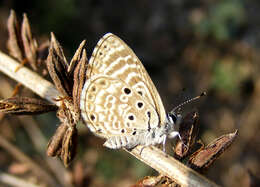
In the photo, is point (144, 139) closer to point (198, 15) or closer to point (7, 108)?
point (7, 108)

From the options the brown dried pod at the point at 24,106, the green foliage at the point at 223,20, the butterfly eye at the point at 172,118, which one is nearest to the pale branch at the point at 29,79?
the brown dried pod at the point at 24,106

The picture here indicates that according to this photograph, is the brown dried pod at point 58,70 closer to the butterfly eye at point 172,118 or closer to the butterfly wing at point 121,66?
the butterfly wing at point 121,66

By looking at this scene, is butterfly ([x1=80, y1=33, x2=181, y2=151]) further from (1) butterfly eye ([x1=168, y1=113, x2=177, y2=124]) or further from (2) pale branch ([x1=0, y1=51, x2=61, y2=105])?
(2) pale branch ([x1=0, y1=51, x2=61, y2=105])

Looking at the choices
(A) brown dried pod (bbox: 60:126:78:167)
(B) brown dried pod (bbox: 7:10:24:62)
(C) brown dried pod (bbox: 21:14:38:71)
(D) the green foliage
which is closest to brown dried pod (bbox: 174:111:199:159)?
(A) brown dried pod (bbox: 60:126:78:167)

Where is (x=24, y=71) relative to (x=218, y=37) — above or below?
above

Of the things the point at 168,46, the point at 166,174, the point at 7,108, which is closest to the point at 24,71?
the point at 7,108

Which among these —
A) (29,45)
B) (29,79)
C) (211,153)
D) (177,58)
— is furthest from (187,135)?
(177,58)

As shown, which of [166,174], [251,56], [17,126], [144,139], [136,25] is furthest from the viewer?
[136,25]
